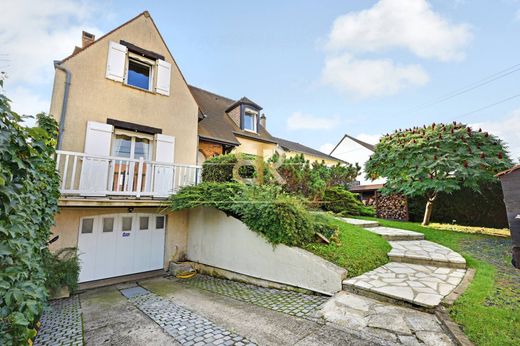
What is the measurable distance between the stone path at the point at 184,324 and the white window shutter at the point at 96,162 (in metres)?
2.83

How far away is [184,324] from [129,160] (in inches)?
170

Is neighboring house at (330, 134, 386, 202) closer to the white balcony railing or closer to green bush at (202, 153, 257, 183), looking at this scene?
green bush at (202, 153, 257, 183)

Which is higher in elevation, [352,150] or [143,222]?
[352,150]

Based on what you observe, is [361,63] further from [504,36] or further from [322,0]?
[504,36]

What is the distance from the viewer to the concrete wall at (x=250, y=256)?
4.36 meters

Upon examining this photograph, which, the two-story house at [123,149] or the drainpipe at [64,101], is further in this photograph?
the drainpipe at [64,101]

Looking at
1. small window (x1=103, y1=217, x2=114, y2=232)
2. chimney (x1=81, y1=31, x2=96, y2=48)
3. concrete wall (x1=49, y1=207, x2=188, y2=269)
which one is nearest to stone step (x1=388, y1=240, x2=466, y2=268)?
concrete wall (x1=49, y1=207, x2=188, y2=269)

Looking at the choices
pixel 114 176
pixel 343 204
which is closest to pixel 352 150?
pixel 343 204

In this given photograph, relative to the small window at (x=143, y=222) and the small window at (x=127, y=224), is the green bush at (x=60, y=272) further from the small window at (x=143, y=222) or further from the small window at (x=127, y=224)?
the small window at (x=143, y=222)

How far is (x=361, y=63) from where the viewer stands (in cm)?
959

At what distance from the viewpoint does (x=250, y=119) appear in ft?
41.1

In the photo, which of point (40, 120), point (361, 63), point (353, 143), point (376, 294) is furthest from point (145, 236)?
point (353, 143)

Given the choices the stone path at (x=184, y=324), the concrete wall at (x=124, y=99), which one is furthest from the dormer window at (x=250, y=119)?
the stone path at (x=184, y=324)

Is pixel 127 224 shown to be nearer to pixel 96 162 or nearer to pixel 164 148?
pixel 96 162
